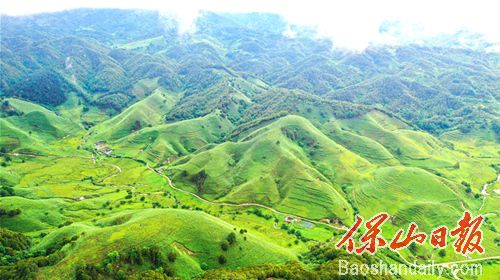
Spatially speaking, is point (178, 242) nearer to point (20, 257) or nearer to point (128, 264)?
point (128, 264)

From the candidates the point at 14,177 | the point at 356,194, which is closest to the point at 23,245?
the point at 14,177

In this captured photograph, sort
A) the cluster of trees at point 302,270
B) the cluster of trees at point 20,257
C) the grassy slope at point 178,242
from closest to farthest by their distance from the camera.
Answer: the cluster of trees at point 20,257 < the cluster of trees at point 302,270 < the grassy slope at point 178,242

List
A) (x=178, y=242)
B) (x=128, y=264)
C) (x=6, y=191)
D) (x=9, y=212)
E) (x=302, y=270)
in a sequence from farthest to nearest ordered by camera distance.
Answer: (x=6, y=191), (x=9, y=212), (x=178, y=242), (x=128, y=264), (x=302, y=270)

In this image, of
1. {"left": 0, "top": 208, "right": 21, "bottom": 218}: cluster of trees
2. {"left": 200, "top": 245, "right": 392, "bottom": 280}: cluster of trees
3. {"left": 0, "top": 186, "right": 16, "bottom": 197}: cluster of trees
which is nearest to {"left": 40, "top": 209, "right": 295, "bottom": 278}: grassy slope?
{"left": 200, "top": 245, "right": 392, "bottom": 280}: cluster of trees

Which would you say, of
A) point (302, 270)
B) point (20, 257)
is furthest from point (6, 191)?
point (302, 270)

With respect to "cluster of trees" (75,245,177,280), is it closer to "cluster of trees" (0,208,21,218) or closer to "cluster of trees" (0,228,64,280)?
"cluster of trees" (0,228,64,280)

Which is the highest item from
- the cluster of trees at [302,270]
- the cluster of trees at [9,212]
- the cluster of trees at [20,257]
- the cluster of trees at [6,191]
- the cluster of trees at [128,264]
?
the cluster of trees at [302,270]

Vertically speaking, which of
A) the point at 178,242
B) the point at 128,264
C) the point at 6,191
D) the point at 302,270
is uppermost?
the point at 302,270

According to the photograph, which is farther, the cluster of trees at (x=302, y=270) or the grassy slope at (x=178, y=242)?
the grassy slope at (x=178, y=242)

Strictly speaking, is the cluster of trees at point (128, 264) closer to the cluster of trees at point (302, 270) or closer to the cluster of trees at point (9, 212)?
the cluster of trees at point (302, 270)

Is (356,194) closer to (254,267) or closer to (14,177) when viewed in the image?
(254,267)

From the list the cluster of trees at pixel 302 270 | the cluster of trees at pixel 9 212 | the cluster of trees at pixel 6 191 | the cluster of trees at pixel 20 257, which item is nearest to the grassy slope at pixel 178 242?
the cluster of trees at pixel 20 257

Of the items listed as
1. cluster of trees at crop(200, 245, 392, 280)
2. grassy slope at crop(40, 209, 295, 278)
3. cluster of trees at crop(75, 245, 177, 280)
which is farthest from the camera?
grassy slope at crop(40, 209, 295, 278)

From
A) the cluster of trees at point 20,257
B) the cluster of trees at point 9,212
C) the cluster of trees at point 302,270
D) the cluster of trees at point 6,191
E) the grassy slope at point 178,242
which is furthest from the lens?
the cluster of trees at point 6,191
